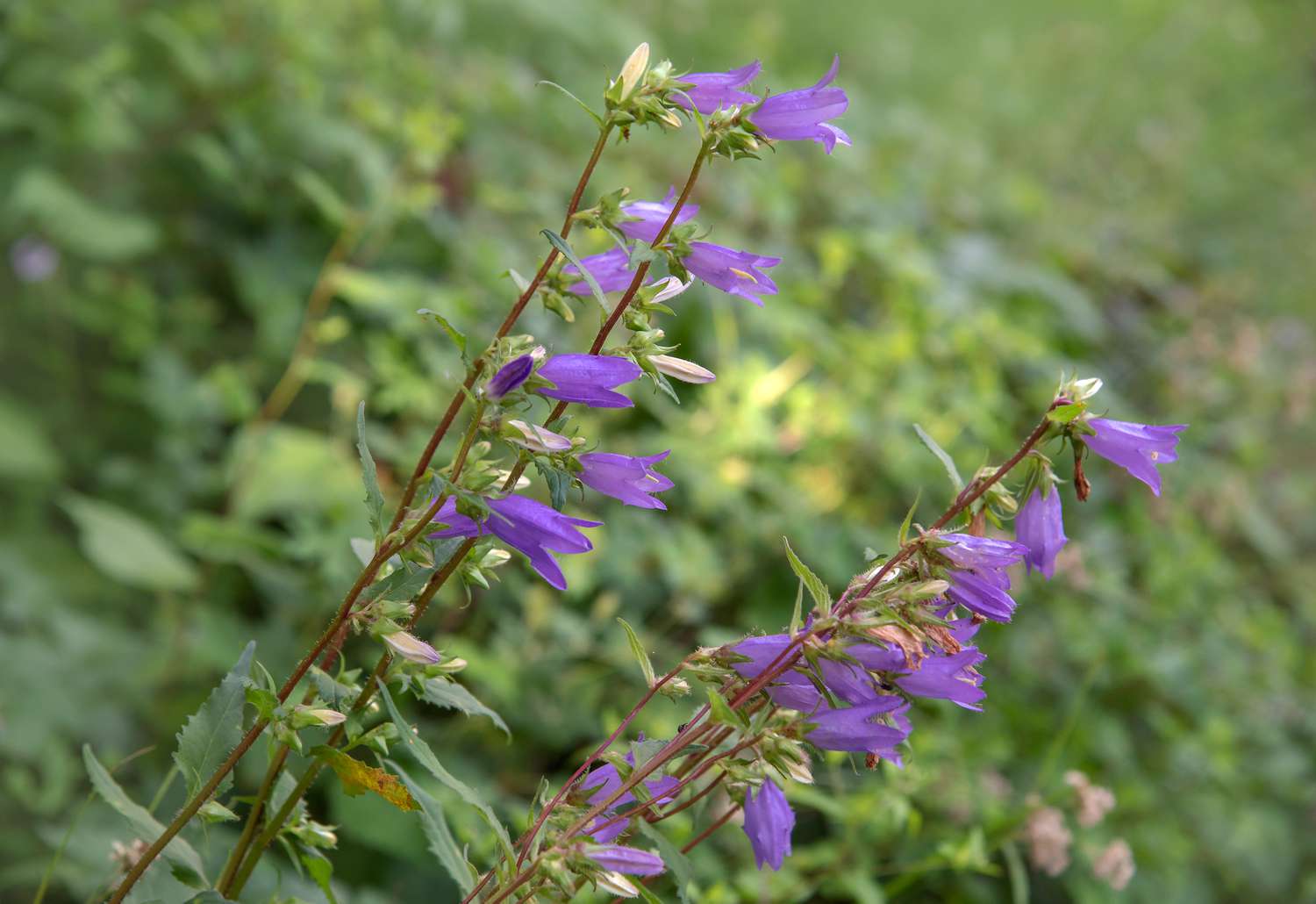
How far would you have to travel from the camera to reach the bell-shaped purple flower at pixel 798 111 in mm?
983

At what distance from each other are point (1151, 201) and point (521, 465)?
558cm

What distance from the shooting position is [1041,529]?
3.32ft

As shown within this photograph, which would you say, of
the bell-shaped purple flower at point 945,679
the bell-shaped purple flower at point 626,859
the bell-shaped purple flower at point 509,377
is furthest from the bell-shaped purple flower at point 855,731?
the bell-shaped purple flower at point 509,377

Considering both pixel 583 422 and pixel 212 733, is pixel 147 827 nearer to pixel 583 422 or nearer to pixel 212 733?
pixel 212 733

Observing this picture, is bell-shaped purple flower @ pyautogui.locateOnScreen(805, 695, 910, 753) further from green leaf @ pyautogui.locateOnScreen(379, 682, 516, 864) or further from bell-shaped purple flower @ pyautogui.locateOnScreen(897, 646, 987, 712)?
green leaf @ pyautogui.locateOnScreen(379, 682, 516, 864)

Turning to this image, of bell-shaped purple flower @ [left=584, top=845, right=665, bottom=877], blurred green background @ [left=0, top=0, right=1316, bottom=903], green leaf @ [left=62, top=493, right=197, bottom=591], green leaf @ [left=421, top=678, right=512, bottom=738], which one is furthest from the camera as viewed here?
green leaf @ [left=62, top=493, right=197, bottom=591]

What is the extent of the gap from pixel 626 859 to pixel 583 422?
1793 millimetres

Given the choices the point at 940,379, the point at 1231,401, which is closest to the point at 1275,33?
the point at 1231,401

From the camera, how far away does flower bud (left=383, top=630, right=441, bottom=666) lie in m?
0.90

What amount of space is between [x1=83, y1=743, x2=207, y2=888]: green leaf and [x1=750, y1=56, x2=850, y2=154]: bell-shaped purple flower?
831 mm

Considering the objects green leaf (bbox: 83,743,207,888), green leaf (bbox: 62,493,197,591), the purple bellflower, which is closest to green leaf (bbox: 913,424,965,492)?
the purple bellflower

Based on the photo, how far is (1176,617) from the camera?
2.97 meters

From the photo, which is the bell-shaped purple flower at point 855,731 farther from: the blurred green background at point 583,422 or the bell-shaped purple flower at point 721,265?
the blurred green background at point 583,422

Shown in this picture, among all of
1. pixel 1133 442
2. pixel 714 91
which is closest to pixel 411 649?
pixel 714 91
